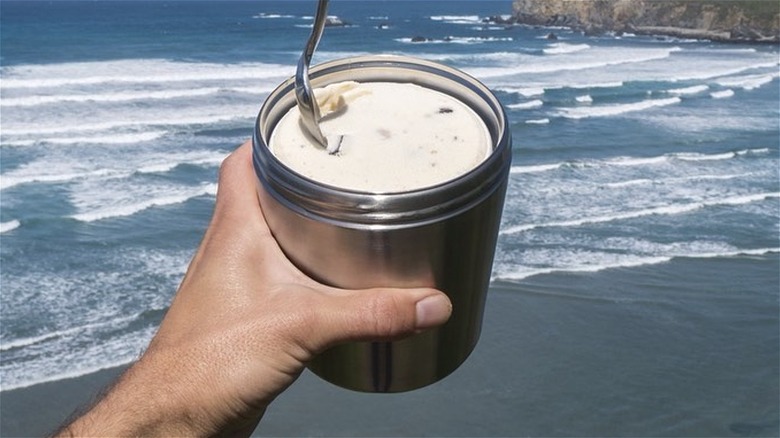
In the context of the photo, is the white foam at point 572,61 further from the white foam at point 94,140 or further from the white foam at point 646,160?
the white foam at point 94,140

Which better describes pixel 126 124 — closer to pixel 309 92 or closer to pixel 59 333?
pixel 59 333

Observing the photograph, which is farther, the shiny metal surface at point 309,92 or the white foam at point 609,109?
the white foam at point 609,109

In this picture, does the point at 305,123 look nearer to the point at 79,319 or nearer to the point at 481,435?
the point at 481,435

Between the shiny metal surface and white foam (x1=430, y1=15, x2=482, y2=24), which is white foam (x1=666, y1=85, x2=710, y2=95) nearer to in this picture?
the shiny metal surface

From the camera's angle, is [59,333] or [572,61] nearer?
[59,333]

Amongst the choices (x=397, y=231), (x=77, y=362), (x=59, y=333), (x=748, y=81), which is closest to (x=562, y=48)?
(x=748, y=81)

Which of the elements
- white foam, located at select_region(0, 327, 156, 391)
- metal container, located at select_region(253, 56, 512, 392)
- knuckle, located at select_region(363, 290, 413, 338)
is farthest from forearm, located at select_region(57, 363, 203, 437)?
white foam, located at select_region(0, 327, 156, 391)

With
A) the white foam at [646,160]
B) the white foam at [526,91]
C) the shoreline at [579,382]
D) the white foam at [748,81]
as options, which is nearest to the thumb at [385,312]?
the shoreline at [579,382]

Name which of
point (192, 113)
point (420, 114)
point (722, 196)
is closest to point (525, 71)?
point (192, 113)
